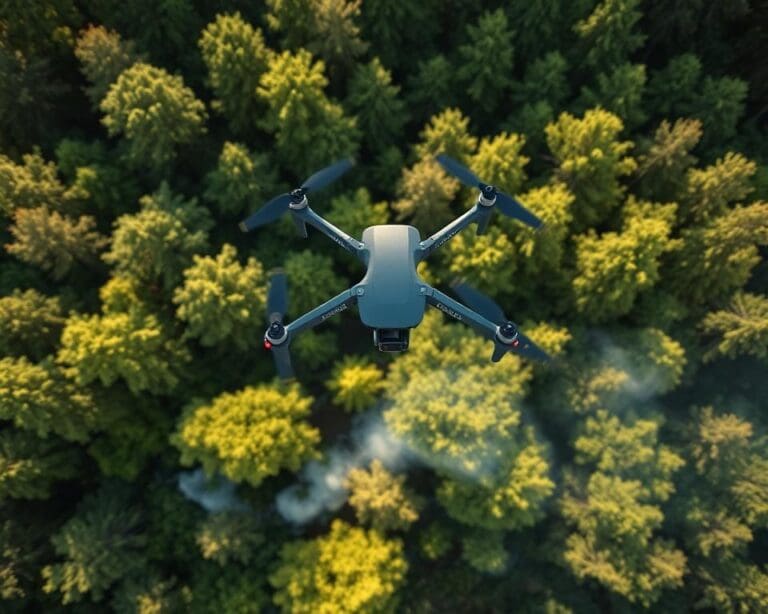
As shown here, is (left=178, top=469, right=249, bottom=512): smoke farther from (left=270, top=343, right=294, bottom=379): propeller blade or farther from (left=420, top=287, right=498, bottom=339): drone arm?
(left=420, top=287, right=498, bottom=339): drone arm

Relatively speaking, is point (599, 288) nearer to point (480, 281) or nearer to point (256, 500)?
point (480, 281)

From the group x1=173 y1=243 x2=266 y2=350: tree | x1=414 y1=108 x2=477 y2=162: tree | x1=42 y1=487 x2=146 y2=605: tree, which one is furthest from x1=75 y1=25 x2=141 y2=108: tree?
x1=42 y1=487 x2=146 y2=605: tree

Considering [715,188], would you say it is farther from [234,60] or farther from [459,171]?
[234,60]

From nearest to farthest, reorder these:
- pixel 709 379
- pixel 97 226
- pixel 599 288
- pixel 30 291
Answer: pixel 30 291 → pixel 599 288 → pixel 97 226 → pixel 709 379

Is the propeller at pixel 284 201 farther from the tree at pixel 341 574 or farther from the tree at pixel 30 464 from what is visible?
the tree at pixel 30 464

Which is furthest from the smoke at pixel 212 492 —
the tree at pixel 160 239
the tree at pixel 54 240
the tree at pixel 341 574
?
the tree at pixel 54 240

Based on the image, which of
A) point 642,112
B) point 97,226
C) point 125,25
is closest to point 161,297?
point 97,226
